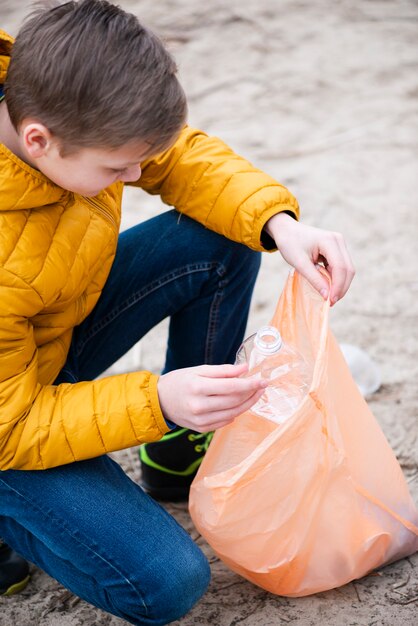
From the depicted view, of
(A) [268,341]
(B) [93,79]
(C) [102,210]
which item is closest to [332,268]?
(A) [268,341]

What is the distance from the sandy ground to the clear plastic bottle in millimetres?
367

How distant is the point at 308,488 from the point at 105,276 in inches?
20.4

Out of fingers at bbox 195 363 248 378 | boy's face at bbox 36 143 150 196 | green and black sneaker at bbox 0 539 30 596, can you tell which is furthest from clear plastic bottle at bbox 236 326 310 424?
green and black sneaker at bbox 0 539 30 596

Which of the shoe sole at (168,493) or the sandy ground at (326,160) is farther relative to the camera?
the shoe sole at (168,493)

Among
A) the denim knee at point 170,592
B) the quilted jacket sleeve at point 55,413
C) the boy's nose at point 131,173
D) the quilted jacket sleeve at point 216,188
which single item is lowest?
the denim knee at point 170,592

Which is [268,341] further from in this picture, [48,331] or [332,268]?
[48,331]

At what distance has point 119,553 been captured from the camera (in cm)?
118

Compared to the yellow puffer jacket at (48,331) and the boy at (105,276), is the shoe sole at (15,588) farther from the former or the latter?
the yellow puffer jacket at (48,331)

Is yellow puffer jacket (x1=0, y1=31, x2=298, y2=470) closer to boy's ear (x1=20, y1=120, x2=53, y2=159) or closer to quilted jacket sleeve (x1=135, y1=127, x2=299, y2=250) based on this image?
boy's ear (x1=20, y1=120, x2=53, y2=159)


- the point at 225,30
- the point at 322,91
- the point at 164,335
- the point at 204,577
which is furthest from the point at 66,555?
the point at 225,30

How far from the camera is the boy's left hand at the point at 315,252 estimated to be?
1.26 m

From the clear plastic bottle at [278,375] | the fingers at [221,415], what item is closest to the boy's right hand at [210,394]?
the fingers at [221,415]

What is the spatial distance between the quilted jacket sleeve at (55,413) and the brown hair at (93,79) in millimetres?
257

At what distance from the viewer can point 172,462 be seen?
61.1 inches
